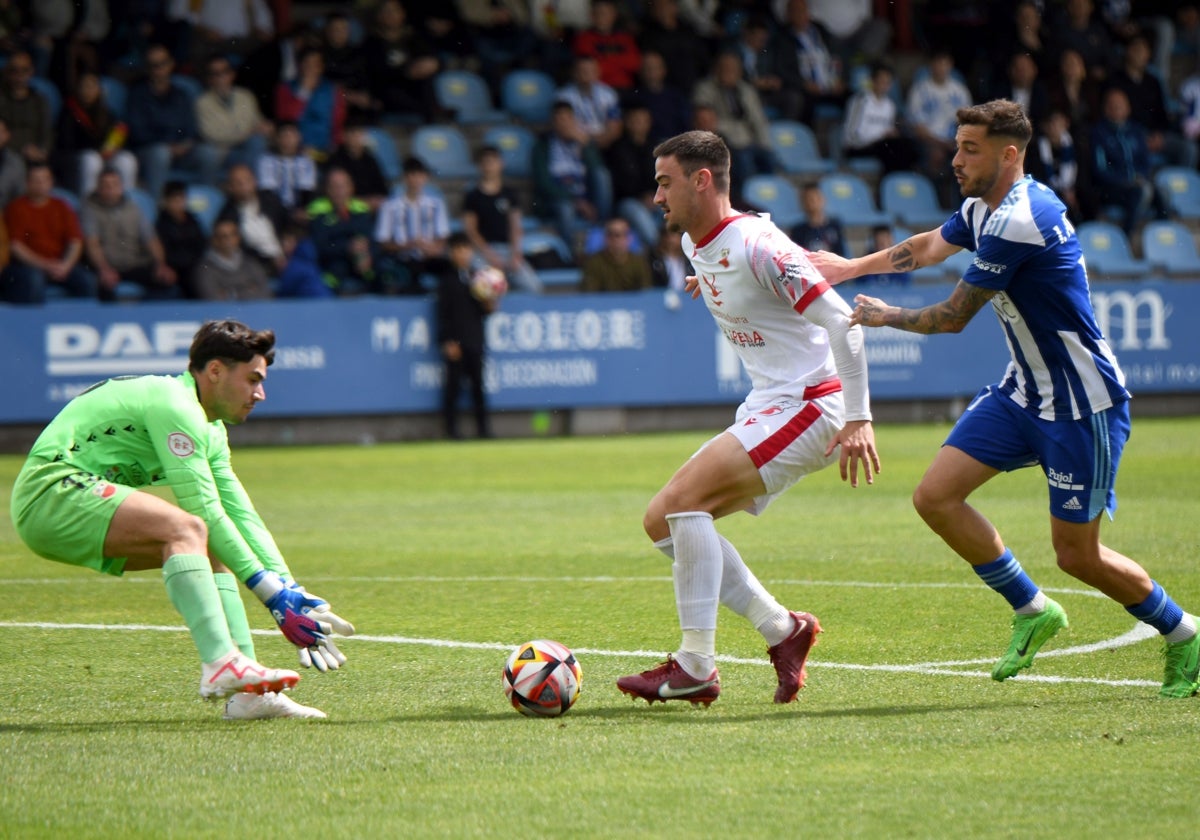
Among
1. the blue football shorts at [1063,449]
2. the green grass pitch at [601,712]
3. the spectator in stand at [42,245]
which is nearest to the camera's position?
the green grass pitch at [601,712]

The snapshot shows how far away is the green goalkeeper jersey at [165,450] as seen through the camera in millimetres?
5859

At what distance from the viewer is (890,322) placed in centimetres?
612

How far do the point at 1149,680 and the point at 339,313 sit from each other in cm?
1423

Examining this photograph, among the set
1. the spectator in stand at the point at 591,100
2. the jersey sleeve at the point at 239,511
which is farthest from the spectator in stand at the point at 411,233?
the jersey sleeve at the point at 239,511

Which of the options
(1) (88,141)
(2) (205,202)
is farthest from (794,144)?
(1) (88,141)

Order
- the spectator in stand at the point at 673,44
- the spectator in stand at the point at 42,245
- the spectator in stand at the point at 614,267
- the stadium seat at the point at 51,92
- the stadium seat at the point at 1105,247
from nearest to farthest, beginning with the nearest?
the spectator in stand at the point at 42,245 < the spectator in stand at the point at 614,267 < the stadium seat at the point at 51,92 < the stadium seat at the point at 1105,247 < the spectator in stand at the point at 673,44

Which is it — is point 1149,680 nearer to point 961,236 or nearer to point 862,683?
point 862,683

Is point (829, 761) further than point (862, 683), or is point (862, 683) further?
point (862, 683)

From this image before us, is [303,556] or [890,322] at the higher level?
[890,322]

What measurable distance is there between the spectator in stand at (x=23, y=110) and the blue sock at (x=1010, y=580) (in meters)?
15.8

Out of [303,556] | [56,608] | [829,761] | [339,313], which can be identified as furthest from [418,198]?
[829,761]

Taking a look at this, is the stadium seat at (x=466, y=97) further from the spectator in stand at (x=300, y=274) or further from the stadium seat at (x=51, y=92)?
the stadium seat at (x=51, y=92)

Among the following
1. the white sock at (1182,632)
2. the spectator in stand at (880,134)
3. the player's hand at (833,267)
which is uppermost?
the spectator in stand at (880,134)

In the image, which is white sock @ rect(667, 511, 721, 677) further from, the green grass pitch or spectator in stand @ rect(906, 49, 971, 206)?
spectator in stand @ rect(906, 49, 971, 206)
